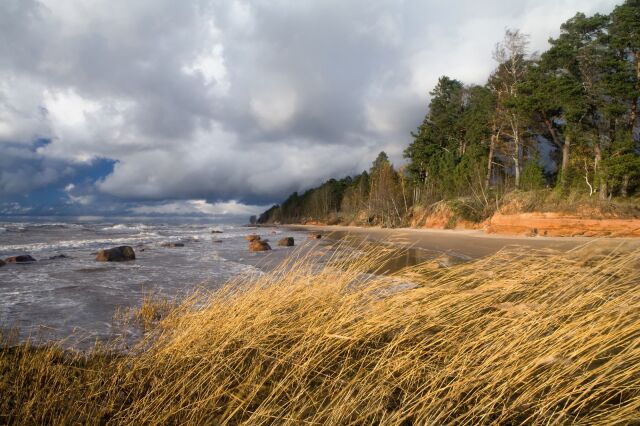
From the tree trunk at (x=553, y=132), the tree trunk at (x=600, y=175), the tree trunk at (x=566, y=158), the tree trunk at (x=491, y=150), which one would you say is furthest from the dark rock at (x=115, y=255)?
the tree trunk at (x=553, y=132)

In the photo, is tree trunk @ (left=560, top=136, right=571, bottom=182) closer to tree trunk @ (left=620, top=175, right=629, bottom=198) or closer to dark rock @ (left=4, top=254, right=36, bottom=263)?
tree trunk @ (left=620, top=175, right=629, bottom=198)

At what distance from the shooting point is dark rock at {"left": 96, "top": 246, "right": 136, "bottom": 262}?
15539 mm

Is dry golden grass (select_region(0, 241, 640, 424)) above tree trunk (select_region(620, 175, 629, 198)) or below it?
below

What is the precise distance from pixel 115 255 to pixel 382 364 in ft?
56.5

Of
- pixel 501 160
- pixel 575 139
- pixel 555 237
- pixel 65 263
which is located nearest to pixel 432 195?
pixel 501 160

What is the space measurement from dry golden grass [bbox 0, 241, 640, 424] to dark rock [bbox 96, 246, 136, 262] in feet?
43.6

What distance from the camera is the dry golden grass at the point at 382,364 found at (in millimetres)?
2281

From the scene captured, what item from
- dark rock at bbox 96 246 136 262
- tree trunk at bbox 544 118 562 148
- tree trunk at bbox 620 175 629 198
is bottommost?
dark rock at bbox 96 246 136 262

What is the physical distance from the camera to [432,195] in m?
43.3

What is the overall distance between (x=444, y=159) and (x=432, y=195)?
19.8ft

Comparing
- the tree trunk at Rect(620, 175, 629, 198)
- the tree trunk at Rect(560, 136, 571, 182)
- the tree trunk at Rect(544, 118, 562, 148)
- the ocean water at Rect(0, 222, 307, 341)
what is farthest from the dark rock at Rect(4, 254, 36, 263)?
the tree trunk at Rect(544, 118, 562, 148)

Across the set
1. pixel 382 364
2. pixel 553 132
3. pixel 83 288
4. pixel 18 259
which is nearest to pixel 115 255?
pixel 18 259

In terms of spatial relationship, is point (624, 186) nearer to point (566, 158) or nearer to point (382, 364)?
point (566, 158)

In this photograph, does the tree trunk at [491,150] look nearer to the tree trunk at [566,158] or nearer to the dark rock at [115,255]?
the tree trunk at [566,158]
